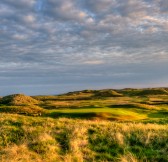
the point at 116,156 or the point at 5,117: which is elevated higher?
the point at 5,117

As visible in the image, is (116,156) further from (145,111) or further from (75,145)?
(145,111)

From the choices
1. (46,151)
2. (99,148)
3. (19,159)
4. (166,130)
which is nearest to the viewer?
(19,159)

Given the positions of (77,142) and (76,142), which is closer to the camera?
(76,142)

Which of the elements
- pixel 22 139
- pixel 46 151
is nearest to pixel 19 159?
pixel 46 151

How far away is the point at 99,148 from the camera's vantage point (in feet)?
53.0

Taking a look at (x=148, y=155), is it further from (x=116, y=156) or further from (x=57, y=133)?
(x=57, y=133)

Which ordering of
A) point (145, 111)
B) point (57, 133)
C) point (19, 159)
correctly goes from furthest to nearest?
point (145, 111) < point (57, 133) < point (19, 159)

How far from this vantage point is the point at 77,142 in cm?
1620

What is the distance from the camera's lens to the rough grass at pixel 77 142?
14.8 m

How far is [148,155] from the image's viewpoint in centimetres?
1579

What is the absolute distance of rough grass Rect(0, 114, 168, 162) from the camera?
581 inches

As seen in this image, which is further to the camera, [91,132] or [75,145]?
[91,132]

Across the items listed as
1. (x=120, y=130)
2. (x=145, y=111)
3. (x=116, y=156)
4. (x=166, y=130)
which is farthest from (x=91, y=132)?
(x=145, y=111)

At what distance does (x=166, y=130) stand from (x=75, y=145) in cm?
618
